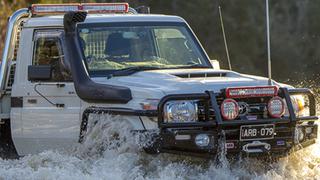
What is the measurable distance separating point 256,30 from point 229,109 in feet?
103

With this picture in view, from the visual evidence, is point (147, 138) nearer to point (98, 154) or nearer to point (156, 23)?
point (98, 154)

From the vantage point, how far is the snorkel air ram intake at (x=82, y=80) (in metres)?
7.89

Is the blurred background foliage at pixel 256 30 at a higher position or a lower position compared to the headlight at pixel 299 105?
lower

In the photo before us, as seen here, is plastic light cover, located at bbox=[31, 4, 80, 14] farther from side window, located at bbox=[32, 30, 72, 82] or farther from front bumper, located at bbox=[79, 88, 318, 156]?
front bumper, located at bbox=[79, 88, 318, 156]

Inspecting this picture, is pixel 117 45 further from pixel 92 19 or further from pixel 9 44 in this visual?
pixel 9 44

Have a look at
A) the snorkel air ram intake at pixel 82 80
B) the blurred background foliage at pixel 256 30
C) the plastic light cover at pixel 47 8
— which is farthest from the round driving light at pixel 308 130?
the blurred background foliage at pixel 256 30

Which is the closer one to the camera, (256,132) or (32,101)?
(256,132)

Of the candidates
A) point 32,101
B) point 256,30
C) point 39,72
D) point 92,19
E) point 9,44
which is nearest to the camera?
point 39,72

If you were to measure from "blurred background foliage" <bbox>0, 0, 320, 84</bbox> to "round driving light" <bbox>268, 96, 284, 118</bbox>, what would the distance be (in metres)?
22.8

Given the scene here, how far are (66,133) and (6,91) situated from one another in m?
1.27

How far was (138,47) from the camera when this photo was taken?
9156mm

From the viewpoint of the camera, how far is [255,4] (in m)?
40.3

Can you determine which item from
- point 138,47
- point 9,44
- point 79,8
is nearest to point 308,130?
point 138,47

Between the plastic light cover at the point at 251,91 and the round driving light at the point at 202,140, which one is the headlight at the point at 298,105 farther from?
the round driving light at the point at 202,140
